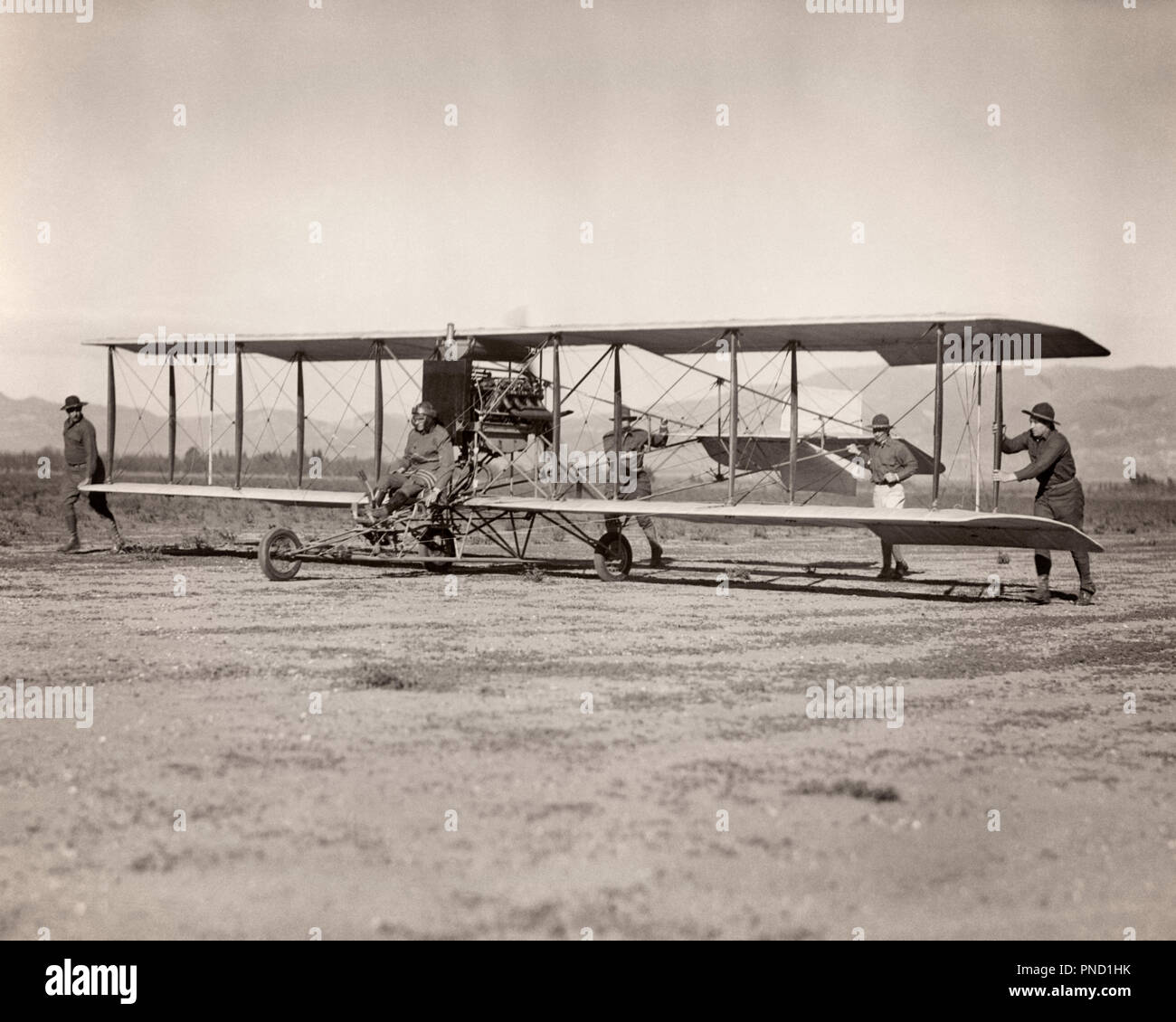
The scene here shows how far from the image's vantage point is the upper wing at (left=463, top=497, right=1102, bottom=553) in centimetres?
1348

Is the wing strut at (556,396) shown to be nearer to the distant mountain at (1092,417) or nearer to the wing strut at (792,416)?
the wing strut at (792,416)

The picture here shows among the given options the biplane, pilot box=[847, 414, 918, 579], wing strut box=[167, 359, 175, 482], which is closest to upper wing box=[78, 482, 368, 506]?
the biplane

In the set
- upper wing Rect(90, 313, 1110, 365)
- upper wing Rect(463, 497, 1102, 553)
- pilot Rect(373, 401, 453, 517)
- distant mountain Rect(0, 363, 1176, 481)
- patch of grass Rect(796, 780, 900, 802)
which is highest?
distant mountain Rect(0, 363, 1176, 481)

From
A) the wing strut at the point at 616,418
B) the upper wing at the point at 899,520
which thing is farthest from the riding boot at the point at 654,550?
the upper wing at the point at 899,520

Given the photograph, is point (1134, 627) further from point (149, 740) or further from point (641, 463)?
point (149, 740)

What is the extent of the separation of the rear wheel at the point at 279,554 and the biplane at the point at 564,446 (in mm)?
23

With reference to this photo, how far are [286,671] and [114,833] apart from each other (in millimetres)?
3671

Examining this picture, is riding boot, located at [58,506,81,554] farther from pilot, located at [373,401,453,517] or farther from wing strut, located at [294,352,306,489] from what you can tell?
pilot, located at [373,401,453,517]

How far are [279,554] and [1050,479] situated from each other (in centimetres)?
963

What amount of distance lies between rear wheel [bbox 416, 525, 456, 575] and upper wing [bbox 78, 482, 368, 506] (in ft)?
3.42

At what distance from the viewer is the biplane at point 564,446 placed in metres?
14.3

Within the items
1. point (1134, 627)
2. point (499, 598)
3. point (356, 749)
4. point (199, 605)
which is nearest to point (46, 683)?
point (356, 749)

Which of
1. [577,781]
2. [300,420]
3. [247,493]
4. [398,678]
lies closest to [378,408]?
[300,420]

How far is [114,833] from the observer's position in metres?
5.10
